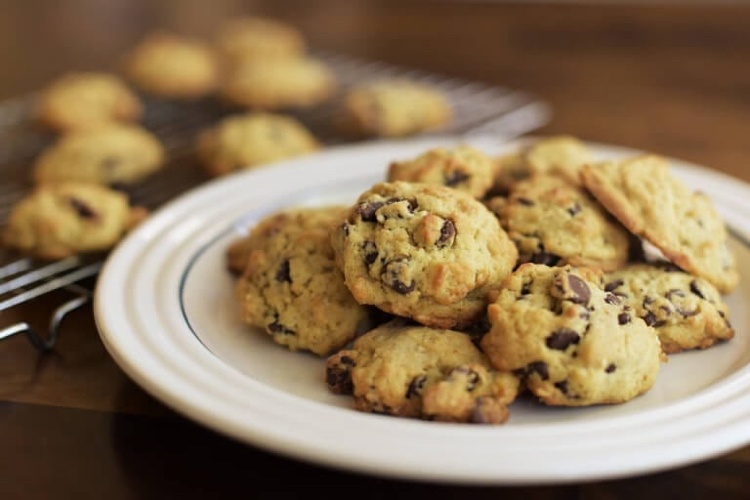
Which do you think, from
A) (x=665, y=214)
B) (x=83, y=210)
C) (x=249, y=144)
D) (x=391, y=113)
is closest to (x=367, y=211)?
(x=665, y=214)

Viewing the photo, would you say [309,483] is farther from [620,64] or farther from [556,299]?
[620,64]

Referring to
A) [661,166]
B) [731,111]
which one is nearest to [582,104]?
[731,111]

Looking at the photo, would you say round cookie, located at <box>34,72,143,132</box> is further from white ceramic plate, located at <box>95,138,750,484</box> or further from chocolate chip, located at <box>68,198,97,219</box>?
white ceramic plate, located at <box>95,138,750,484</box>

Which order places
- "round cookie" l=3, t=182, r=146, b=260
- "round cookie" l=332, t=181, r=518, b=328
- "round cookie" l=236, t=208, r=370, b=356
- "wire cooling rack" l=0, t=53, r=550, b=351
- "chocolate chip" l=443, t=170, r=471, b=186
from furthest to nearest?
1. "round cookie" l=3, t=182, r=146, b=260
2. "wire cooling rack" l=0, t=53, r=550, b=351
3. "chocolate chip" l=443, t=170, r=471, b=186
4. "round cookie" l=236, t=208, r=370, b=356
5. "round cookie" l=332, t=181, r=518, b=328

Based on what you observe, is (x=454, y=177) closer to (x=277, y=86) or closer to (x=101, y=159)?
(x=101, y=159)

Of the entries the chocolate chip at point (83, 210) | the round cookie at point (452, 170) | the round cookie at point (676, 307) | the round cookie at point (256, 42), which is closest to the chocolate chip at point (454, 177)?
the round cookie at point (452, 170)

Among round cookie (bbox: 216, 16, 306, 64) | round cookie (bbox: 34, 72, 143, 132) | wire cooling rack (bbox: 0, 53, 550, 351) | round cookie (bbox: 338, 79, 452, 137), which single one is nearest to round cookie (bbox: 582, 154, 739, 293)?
wire cooling rack (bbox: 0, 53, 550, 351)
